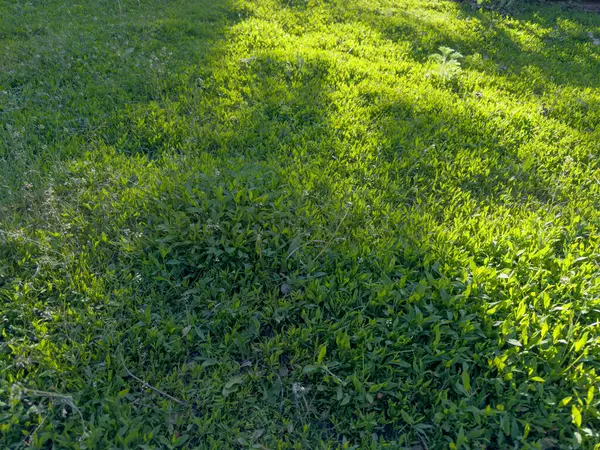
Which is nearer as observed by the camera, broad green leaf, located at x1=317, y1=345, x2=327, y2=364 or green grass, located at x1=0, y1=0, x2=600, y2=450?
green grass, located at x1=0, y1=0, x2=600, y2=450

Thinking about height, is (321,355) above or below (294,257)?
below

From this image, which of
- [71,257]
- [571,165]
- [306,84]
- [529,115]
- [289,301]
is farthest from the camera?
[306,84]

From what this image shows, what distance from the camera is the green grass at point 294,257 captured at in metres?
2.20

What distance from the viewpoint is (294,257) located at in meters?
2.91

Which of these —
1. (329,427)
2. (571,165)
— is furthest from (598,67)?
(329,427)

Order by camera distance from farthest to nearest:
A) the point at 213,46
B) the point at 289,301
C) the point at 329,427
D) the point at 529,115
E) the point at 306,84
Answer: the point at 213,46
the point at 306,84
the point at 529,115
the point at 289,301
the point at 329,427

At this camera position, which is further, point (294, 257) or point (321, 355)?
point (294, 257)

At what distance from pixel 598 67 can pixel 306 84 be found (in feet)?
14.9

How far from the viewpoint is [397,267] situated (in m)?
2.89

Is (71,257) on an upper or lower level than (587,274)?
lower

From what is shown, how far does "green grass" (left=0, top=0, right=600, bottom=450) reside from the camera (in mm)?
2197

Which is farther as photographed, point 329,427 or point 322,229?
point 322,229

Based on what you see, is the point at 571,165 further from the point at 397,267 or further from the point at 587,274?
the point at 397,267

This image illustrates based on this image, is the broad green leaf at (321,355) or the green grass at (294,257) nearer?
the green grass at (294,257)
